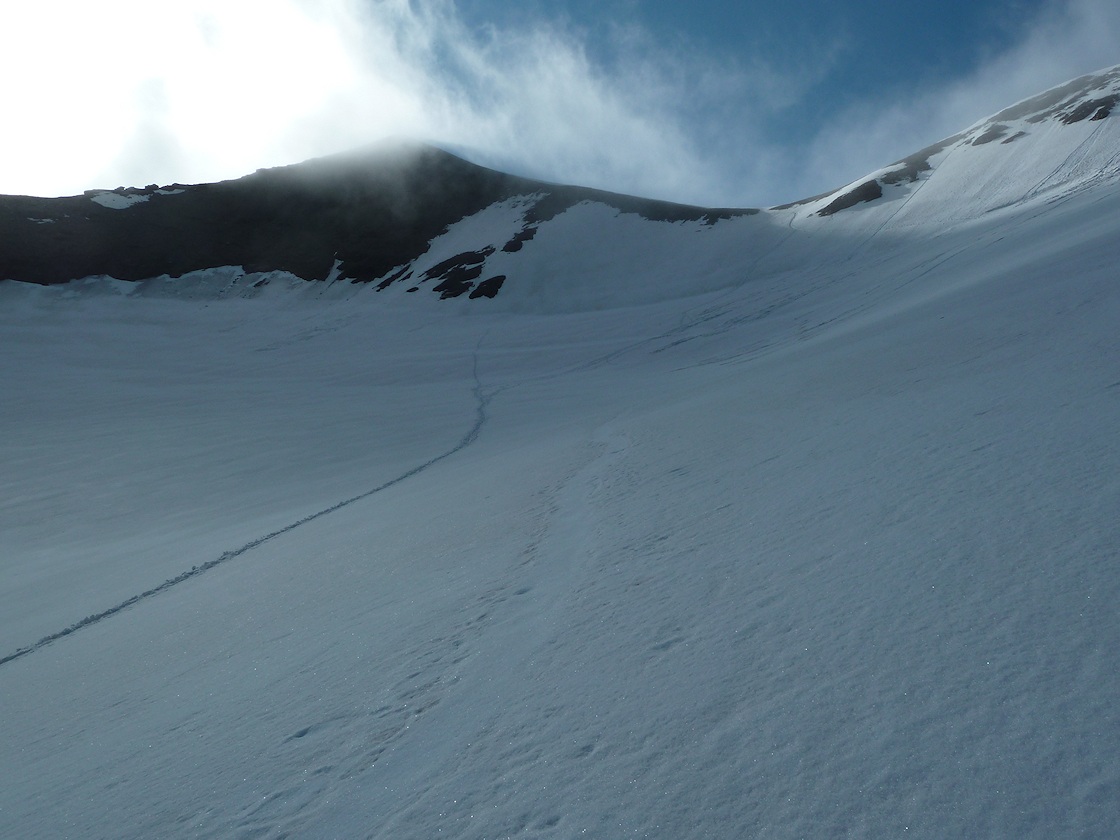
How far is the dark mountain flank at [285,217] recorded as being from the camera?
56156 millimetres

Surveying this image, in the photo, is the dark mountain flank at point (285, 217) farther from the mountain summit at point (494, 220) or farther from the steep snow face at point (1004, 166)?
the steep snow face at point (1004, 166)

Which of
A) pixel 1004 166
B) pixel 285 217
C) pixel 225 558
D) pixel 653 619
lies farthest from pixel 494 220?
pixel 653 619

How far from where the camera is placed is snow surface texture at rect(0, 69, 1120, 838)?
2.01 meters

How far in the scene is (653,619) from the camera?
3.21 metres

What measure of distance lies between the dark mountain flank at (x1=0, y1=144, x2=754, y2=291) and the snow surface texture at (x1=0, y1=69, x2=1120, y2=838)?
4846 cm

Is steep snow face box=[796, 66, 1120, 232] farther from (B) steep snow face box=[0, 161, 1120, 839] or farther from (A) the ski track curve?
(A) the ski track curve

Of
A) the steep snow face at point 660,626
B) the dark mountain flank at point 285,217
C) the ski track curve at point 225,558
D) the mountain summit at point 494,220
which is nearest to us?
the steep snow face at point 660,626

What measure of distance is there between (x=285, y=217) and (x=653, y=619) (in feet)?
255

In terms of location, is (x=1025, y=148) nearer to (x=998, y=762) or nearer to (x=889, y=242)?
(x=889, y=242)

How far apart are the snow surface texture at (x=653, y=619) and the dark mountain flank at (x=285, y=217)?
48456 millimetres

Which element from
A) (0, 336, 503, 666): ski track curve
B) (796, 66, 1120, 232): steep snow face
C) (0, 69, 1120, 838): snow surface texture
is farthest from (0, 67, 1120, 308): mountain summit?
(0, 336, 503, 666): ski track curve

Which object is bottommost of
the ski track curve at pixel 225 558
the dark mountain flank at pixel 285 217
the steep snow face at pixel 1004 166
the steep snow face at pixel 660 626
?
the ski track curve at pixel 225 558

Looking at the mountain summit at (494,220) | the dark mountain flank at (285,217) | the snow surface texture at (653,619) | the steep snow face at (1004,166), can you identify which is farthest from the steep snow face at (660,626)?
the dark mountain flank at (285,217)

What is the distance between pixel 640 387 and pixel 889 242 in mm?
24008
